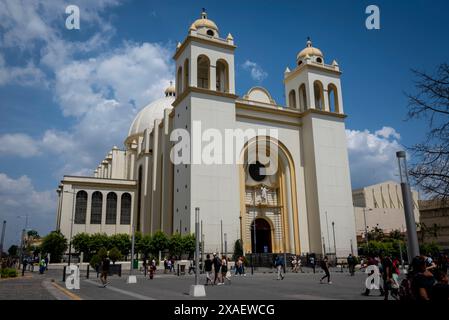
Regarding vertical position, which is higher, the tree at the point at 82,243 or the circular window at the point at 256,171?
the circular window at the point at 256,171

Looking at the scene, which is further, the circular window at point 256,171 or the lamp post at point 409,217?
the circular window at point 256,171

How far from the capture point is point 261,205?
3953 cm

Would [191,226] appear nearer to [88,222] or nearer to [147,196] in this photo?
[147,196]

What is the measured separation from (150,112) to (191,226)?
33.7 metres

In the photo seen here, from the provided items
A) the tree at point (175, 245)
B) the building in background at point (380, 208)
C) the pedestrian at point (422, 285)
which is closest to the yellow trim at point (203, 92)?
the tree at point (175, 245)

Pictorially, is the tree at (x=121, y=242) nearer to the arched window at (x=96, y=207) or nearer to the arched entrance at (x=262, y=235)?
the arched entrance at (x=262, y=235)

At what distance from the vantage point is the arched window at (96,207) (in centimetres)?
4989

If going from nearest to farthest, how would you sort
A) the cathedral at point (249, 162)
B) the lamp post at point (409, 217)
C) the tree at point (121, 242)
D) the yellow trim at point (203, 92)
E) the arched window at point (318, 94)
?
the lamp post at point (409, 217) → the cathedral at point (249, 162) → the yellow trim at point (203, 92) → the tree at point (121, 242) → the arched window at point (318, 94)

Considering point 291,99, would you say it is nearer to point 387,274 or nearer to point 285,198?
point 285,198

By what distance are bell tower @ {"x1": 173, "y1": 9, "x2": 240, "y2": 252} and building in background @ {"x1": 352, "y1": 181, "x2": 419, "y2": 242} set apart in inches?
2146

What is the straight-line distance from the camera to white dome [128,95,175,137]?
2399 inches
